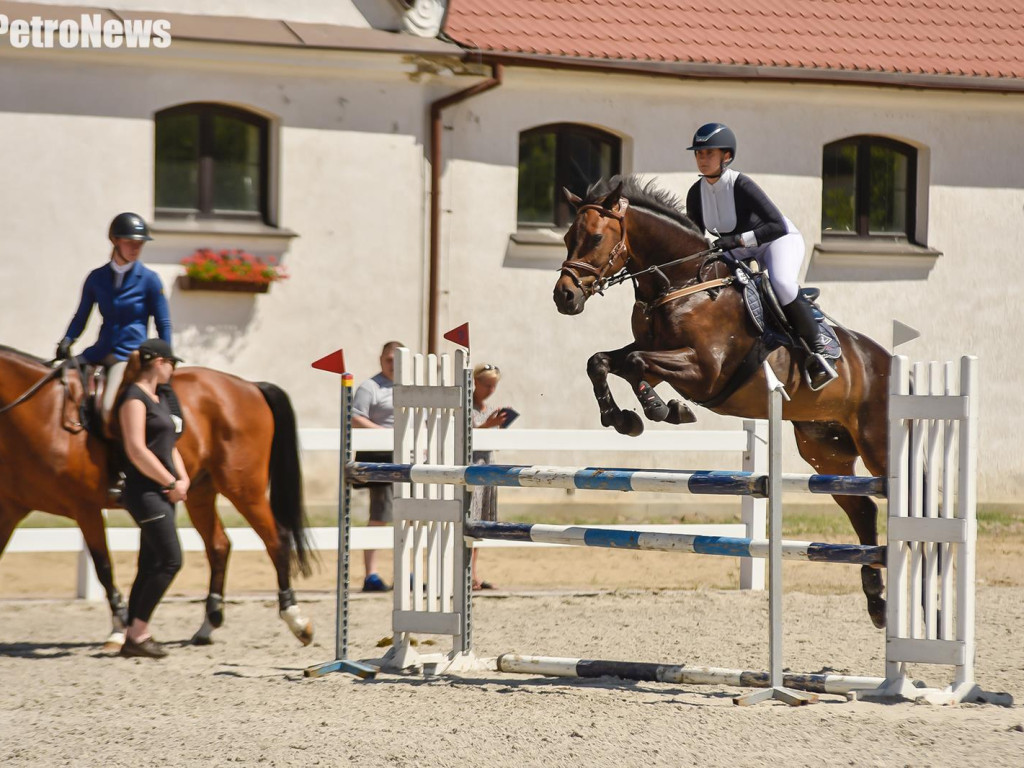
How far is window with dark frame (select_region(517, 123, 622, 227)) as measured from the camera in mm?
14008

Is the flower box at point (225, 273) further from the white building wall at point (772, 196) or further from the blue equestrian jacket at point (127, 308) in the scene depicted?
the blue equestrian jacket at point (127, 308)

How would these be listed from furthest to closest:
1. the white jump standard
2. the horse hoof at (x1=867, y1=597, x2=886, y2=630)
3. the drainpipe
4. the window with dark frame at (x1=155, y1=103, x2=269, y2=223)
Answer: the drainpipe → the window with dark frame at (x1=155, y1=103, x2=269, y2=223) → the horse hoof at (x1=867, y1=597, x2=886, y2=630) → the white jump standard

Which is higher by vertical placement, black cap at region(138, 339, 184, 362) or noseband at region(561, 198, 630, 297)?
noseband at region(561, 198, 630, 297)

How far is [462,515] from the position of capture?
21.0ft

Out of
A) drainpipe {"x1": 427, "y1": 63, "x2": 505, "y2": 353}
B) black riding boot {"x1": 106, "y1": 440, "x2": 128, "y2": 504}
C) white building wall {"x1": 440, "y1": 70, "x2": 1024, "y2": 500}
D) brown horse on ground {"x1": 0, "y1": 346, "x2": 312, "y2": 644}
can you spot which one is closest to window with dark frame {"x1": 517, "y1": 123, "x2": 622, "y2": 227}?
Result: white building wall {"x1": 440, "y1": 70, "x2": 1024, "y2": 500}

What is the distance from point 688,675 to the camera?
227 inches

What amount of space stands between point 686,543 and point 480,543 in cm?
400

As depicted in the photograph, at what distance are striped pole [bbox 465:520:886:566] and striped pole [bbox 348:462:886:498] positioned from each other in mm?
204

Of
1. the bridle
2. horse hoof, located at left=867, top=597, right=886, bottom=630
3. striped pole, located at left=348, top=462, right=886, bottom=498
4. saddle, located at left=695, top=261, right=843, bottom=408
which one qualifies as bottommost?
horse hoof, located at left=867, top=597, right=886, bottom=630

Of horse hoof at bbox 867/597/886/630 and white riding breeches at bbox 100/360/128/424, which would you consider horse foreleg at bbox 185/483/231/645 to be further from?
horse hoof at bbox 867/597/886/630

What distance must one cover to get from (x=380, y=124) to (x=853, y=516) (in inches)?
288

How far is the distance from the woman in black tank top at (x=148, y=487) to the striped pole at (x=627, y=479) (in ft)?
3.62

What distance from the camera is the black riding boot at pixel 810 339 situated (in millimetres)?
6699

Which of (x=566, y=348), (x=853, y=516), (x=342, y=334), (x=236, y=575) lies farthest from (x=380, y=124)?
(x=853, y=516)
